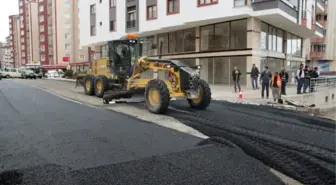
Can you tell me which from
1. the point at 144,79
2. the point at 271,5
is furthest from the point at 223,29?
the point at 144,79

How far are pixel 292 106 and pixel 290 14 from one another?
13472 millimetres

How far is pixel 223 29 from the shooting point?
2453 centimetres

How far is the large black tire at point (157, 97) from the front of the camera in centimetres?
935

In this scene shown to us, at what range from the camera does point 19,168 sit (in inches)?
180

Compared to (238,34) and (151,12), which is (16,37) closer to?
(151,12)

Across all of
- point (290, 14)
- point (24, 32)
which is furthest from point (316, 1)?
point (24, 32)

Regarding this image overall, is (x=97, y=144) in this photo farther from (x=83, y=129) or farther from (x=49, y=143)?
(x=83, y=129)

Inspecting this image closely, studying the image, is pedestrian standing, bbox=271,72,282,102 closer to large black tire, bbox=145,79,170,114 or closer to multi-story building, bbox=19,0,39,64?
large black tire, bbox=145,79,170,114

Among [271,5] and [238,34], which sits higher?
[271,5]

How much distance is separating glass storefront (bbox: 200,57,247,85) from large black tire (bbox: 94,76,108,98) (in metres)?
12.9

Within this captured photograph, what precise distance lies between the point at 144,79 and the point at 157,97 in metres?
1.92

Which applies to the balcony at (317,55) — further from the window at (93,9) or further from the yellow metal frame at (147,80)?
the yellow metal frame at (147,80)

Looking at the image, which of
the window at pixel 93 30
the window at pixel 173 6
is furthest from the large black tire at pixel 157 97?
the window at pixel 93 30

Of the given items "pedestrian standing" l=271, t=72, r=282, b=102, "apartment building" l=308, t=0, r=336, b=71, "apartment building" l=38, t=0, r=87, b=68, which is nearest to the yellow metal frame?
"pedestrian standing" l=271, t=72, r=282, b=102
